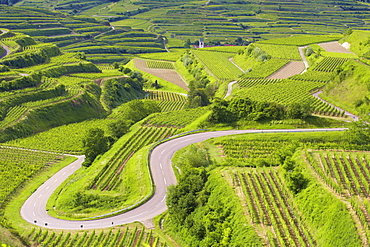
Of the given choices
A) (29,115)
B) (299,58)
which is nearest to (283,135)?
(29,115)

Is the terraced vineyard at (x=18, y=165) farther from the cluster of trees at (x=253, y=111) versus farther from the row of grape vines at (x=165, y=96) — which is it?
the row of grape vines at (x=165, y=96)

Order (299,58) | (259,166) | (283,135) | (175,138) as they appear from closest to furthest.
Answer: (259,166) → (283,135) → (175,138) → (299,58)

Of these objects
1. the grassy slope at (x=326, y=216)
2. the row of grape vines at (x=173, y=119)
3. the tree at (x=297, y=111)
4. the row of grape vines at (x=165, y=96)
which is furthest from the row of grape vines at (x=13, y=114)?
the grassy slope at (x=326, y=216)

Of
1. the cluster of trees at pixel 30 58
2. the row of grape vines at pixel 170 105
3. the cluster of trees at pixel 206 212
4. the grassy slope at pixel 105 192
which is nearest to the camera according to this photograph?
the cluster of trees at pixel 206 212

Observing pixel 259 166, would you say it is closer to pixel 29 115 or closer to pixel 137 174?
pixel 137 174

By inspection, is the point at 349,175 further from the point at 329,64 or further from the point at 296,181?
the point at 329,64

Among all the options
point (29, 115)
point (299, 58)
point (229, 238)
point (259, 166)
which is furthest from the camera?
point (299, 58)

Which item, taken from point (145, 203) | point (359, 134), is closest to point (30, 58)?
point (145, 203)
